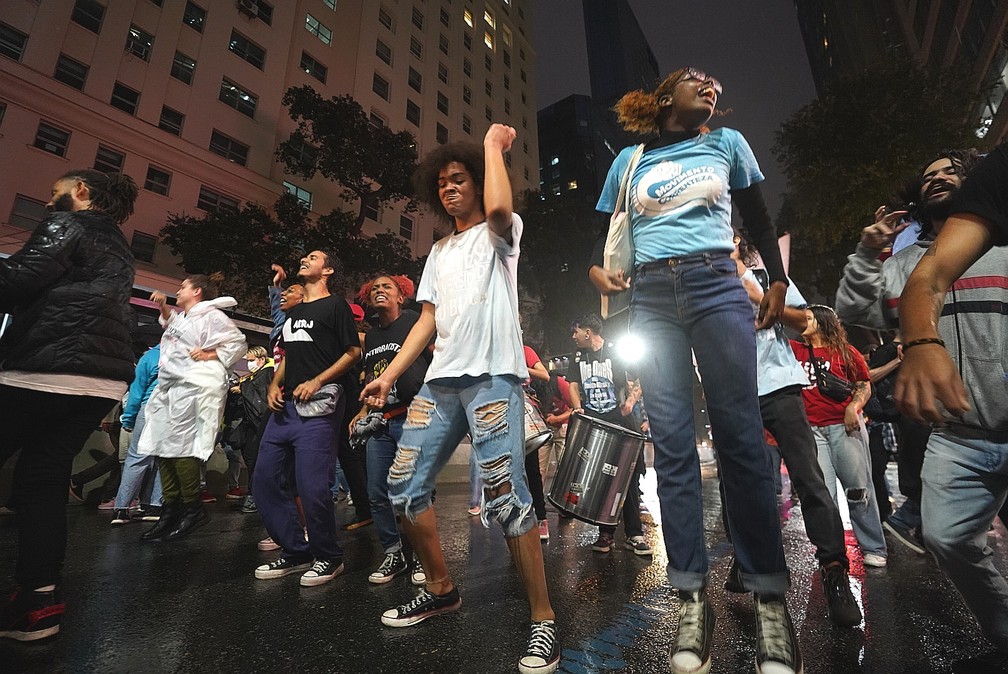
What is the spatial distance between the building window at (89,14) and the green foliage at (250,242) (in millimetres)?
7878

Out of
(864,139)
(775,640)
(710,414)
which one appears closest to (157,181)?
(710,414)

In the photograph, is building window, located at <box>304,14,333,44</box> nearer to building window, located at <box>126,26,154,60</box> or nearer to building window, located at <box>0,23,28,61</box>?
building window, located at <box>126,26,154,60</box>

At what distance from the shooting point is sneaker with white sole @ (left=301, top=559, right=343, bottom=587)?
2.96 meters

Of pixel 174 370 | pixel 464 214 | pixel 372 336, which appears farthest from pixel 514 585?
pixel 174 370

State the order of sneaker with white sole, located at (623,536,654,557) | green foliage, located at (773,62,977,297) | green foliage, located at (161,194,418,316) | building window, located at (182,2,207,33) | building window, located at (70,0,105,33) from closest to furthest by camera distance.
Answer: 1. sneaker with white sole, located at (623,536,654,557)
2. green foliage, located at (773,62,977,297)
3. green foliage, located at (161,194,418,316)
4. building window, located at (70,0,105,33)
5. building window, located at (182,2,207,33)

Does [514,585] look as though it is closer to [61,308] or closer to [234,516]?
[61,308]

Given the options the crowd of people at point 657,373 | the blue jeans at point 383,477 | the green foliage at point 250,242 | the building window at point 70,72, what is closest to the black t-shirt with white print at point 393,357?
the crowd of people at point 657,373

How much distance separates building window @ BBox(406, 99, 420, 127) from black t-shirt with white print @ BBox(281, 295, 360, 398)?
32980mm

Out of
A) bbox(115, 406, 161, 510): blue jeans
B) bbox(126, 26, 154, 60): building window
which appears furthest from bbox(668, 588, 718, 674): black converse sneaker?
bbox(126, 26, 154, 60): building window

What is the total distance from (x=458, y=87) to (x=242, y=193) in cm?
2238

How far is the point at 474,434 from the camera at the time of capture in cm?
212

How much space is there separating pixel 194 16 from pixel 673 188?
2882cm

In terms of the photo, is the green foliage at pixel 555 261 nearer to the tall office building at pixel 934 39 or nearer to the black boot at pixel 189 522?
the tall office building at pixel 934 39

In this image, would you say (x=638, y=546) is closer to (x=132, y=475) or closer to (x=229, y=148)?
(x=132, y=475)
